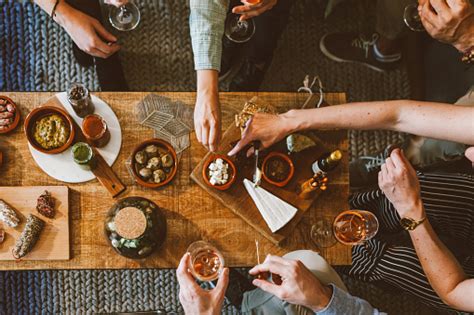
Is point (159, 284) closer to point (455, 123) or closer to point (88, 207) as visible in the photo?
point (88, 207)

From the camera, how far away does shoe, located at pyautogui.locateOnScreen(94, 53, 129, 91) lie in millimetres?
2240

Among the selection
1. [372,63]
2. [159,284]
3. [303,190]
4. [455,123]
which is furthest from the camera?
[372,63]

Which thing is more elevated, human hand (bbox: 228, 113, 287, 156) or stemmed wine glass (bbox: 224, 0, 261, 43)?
stemmed wine glass (bbox: 224, 0, 261, 43)

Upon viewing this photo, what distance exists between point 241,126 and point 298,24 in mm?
1212

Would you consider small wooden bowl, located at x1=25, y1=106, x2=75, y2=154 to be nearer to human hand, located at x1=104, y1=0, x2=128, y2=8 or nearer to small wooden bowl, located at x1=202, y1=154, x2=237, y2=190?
small wooden bowl, located at x1=202, y1=154, x2=237, y2=190

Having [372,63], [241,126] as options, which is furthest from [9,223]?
[372,63]

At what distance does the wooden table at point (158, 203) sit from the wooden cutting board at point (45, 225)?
28mm

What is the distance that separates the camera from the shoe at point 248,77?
7.82ft

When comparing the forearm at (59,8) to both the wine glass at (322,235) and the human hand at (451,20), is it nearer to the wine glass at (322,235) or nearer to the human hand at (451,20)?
the wine glass at (322,235)

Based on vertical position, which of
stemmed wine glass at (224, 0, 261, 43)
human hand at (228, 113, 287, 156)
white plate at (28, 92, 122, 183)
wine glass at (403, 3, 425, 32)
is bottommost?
white plate at (28, 92, 122, 183)

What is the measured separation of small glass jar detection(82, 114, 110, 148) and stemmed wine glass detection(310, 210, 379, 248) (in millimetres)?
886

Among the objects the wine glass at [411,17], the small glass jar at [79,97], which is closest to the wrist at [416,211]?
the wine glass at [411,17]

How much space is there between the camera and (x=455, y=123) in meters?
1.62

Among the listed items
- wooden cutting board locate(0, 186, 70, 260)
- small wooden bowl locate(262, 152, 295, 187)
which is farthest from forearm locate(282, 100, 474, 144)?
wooden cutting board locate(0, 186, 70, 260)
